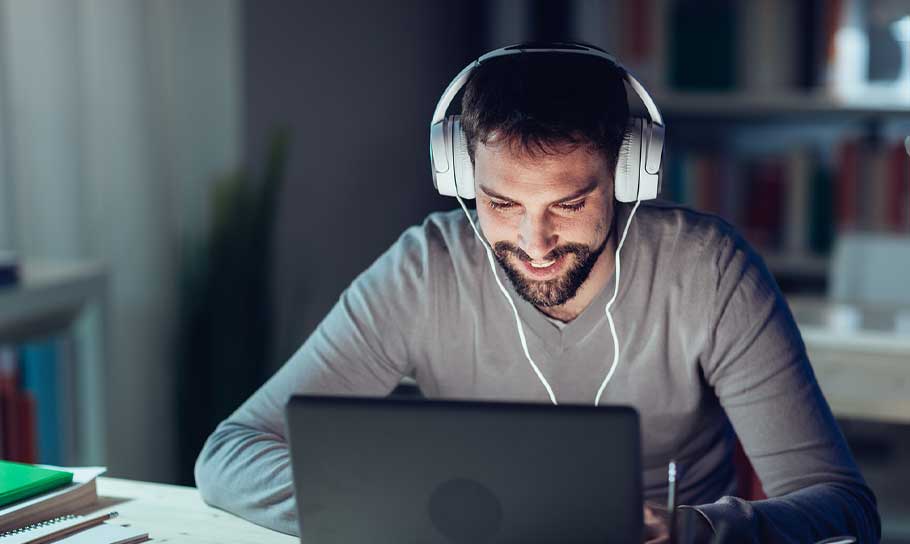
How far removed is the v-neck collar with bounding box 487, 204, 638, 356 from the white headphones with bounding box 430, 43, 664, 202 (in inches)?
4.6

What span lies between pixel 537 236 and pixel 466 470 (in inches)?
17.3

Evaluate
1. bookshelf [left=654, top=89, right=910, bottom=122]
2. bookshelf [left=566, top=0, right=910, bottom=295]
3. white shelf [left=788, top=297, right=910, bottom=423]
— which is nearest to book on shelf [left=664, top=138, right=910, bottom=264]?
bookshelf [left=566, top=0, right=910, bottom=295]

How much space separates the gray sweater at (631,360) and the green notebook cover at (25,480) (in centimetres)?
15

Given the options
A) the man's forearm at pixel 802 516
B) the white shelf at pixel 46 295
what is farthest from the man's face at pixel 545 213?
the white shelf at pixel 46 295

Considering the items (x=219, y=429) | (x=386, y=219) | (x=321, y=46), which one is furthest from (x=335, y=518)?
(x=386, y=219)

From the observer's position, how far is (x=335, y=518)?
799 mm

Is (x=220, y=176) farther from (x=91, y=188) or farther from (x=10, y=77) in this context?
(x=10, y=77)

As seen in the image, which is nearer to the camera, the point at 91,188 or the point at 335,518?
the point at 335,518

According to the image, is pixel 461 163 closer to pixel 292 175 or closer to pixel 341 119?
pixel 292 175

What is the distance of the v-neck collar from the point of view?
1.24 meters

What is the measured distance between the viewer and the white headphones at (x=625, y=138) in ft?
3.71

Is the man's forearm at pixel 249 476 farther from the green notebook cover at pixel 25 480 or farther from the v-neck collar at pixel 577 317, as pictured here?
the v-neck collar at pixel 577 317

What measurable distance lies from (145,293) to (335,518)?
1.67 meters

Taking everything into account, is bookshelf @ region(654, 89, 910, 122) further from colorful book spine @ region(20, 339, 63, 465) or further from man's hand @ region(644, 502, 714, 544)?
man's hand @ region(644, 502, 714, 544)
